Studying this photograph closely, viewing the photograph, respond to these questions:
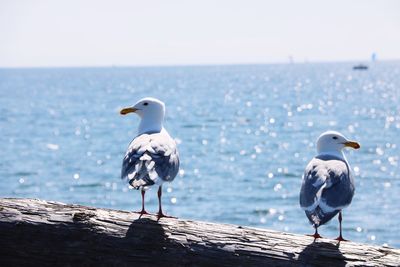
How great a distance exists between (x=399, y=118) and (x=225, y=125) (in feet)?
48.8

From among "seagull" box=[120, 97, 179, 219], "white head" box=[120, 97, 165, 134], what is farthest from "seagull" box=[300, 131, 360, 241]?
"white head" box=[120, 97, 165, 134]

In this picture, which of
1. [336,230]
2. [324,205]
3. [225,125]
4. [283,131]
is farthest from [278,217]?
[225,125]

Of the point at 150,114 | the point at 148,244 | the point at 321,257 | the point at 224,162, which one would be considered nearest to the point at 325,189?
the point at 321,257

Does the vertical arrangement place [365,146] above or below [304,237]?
above

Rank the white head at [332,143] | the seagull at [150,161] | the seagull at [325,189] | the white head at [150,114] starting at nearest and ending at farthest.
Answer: the seagull at [325,189] < the seagull at [150,161] < the white head at [332,143] < the white head at [150,114]

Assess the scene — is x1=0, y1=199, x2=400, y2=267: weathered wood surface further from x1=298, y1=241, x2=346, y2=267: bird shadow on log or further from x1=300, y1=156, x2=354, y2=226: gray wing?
x1=300, y1=156, x2=354, y2=226: gray wing

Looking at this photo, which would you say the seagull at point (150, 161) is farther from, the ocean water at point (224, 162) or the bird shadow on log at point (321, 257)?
the ocean water at point (224, 162)

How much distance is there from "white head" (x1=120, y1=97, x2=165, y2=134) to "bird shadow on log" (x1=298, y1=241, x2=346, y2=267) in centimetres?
276

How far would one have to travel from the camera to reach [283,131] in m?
50.1

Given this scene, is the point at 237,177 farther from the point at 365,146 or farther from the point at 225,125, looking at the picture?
the point at 225,125

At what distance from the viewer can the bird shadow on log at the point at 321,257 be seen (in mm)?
4656

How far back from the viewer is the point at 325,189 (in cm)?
574

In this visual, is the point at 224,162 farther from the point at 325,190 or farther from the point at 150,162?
the point at 325,190

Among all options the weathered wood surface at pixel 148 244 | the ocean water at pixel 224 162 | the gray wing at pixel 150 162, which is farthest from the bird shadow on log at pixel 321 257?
the ocean water at pixel 224 162
